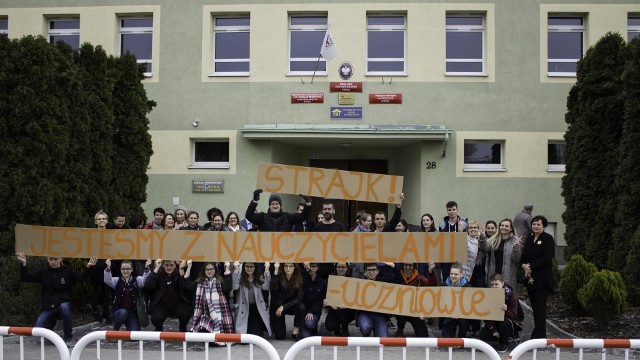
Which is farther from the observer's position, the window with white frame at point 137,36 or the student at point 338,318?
the window with white frame at point 137,36

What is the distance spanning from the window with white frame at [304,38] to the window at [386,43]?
1.40 metres

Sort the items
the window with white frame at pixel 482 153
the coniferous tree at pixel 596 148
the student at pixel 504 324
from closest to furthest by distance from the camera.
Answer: the student at pixel 504 324 → the coniferous tree at pixel 596 148 → the window with white frame at pixel 482 153

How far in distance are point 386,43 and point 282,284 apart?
34.2 feet

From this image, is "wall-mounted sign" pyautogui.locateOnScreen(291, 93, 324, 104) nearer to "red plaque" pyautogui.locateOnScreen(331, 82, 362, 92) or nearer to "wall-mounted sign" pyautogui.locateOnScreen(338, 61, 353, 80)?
"red plaque" pyautogui.locateOnScreen(331, 82, 362, 92)

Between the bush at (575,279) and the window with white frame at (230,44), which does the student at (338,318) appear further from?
the window with white frame at (230,44)

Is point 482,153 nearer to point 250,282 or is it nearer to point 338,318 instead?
point 338,318

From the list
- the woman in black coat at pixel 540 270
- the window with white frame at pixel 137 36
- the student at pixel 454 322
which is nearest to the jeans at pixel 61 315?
the student at pixel 454 322

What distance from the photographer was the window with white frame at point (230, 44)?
1780cm

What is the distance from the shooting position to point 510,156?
17047 millimetres

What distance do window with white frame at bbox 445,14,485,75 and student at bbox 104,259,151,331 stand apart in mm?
11583

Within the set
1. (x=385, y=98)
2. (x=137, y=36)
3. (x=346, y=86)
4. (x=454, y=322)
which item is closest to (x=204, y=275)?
(x=454, y=322)

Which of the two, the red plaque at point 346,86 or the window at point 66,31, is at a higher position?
the window at point 66,31

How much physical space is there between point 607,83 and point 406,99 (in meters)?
6.16

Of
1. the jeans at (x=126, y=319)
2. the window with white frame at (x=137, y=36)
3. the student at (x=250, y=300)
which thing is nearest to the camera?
the jeans at (x=126, y=319)
